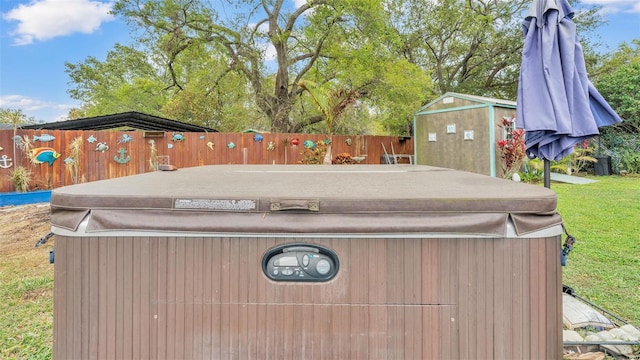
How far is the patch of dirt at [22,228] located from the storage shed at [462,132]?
9.12m

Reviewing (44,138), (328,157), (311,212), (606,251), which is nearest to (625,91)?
(328,157)

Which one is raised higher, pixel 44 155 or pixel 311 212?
pixel 44 155

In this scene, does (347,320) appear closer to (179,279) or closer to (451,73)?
(179,279)

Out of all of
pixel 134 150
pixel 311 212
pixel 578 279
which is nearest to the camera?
Answer: pixel 311 212

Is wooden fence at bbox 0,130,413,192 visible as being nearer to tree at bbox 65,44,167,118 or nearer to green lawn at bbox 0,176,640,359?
green lawn at bbox 0,176,640,359

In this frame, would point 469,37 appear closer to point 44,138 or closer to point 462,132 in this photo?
point 462,132

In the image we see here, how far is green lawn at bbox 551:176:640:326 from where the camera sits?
8.67 ft

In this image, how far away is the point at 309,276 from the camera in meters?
1.24

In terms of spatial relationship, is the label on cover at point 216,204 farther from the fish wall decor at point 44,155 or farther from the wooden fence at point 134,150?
the fish wall decor at point 44,155

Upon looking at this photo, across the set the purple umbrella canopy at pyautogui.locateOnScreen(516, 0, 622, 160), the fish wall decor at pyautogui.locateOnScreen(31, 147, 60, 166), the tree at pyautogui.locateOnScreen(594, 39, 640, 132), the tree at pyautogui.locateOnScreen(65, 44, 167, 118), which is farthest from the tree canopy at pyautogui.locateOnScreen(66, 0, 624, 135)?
the purple umbrella canopy at pyautogui.locateOnScreen(516, 0, 622, 160)

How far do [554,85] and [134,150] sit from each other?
8.79 meters

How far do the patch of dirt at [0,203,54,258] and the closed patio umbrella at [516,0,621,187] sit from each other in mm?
5004

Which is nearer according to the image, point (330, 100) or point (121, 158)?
point (121, 158)

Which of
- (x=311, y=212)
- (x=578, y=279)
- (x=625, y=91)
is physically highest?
(x=625, y=91)
